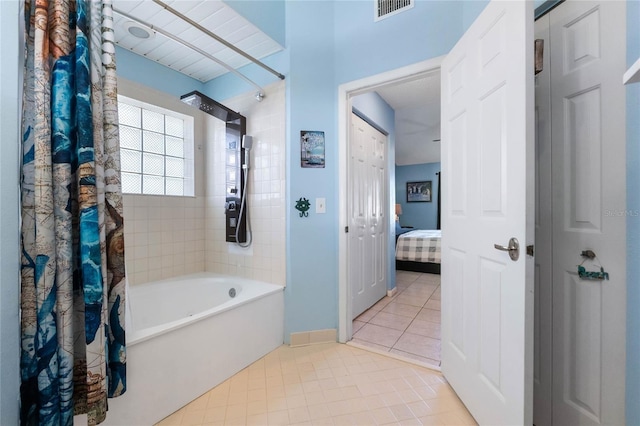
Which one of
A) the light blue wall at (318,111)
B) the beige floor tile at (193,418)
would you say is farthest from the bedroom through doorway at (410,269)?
the beige floor tile at (193,418)

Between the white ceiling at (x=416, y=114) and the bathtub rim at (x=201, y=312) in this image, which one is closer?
the bathtub rim at (x=201, y=312)

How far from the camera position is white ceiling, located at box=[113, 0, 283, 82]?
5.36ft

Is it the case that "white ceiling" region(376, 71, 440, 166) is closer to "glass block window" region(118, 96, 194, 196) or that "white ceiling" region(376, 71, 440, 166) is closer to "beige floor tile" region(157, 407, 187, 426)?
"glass block window" region(118, 96, 194, 196)

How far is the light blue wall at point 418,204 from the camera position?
283 inches

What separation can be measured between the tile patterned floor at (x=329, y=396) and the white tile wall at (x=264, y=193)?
0.66m

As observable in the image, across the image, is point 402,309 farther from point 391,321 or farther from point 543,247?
point 543,247

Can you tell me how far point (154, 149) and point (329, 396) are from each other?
92.8 inches

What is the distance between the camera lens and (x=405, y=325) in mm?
2326

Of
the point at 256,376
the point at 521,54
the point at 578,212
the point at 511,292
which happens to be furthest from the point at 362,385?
the point at 521,54

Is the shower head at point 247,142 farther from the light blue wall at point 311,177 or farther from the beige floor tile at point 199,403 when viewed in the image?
the beige floor tile at point 199,403

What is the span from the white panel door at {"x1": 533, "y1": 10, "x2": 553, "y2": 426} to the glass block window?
2620 millimetres

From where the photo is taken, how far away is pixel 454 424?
4.06 feet

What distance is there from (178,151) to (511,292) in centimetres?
272

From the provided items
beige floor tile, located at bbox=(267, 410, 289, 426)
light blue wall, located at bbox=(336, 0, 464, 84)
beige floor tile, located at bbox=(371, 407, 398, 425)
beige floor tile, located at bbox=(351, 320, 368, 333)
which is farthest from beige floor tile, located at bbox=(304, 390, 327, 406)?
light blue wall, located at bbox=(336, 0, 464, 84)
